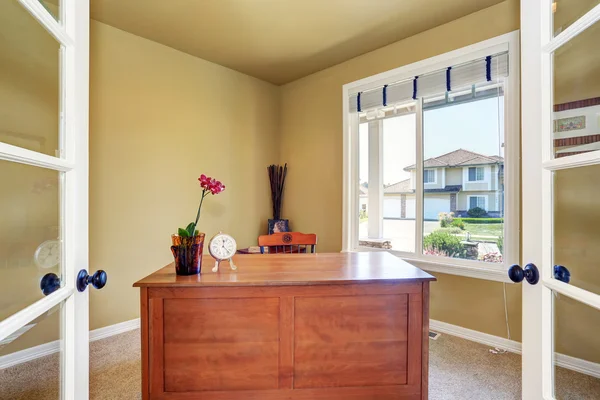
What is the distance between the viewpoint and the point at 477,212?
2.51 metres

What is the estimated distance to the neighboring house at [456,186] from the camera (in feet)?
7.95

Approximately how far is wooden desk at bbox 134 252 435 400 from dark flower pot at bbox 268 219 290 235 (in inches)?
86.7

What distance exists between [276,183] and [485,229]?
234cm

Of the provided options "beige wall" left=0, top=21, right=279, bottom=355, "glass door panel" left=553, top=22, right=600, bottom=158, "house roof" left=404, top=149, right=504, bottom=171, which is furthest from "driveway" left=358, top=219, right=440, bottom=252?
"glass door panel" left=553, top=22, right=600, bottom=158

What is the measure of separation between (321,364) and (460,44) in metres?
2.65

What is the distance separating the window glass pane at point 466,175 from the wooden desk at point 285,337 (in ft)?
4.42

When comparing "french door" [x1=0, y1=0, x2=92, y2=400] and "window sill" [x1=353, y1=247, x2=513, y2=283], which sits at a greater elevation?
"french door" [x1=0, y1=0, x2=92, y2=400]

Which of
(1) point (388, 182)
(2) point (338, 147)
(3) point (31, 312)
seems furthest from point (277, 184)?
(3) point (31, 312)

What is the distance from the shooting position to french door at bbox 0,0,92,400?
2.31 ft

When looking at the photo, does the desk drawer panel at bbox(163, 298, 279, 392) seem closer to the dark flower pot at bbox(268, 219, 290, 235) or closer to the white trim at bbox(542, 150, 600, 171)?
the white trim at bbox(542, 150, 600, 171)

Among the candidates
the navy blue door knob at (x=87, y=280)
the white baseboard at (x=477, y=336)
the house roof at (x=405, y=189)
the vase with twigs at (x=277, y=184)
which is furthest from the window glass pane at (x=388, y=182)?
the navy blue door knob at (x=87, y=280)

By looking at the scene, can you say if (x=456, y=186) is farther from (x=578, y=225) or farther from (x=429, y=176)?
(x=578, y=225)

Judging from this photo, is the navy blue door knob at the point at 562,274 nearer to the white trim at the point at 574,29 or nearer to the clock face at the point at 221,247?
the white trim at the point at 574,29

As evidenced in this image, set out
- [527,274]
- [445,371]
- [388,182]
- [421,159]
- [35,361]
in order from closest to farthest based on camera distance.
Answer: [35,361] < [527,274] < [445,371] < [421,159] < [388,182]
